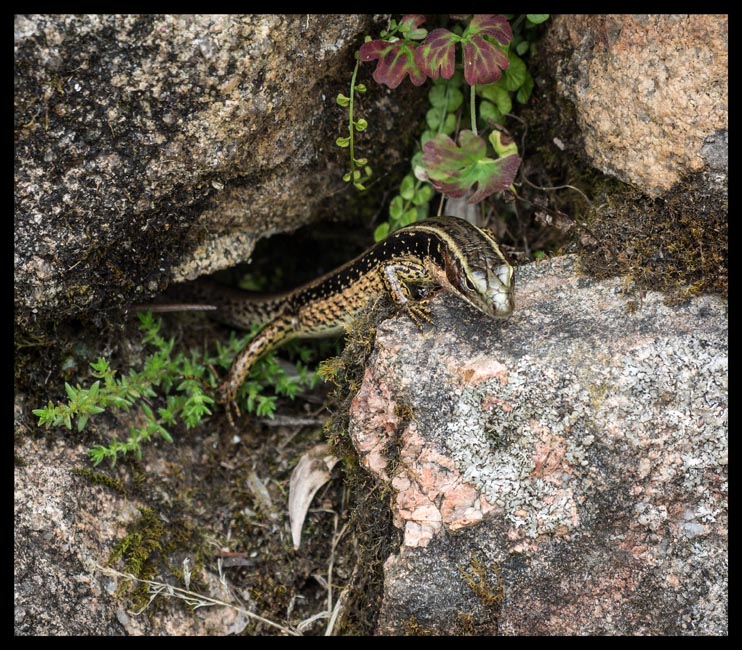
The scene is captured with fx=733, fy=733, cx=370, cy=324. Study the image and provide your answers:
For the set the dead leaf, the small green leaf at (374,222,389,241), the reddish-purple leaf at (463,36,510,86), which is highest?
the reddish-purple leaf at (463,36,510,86)

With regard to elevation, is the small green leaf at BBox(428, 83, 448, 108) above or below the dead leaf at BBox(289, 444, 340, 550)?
above

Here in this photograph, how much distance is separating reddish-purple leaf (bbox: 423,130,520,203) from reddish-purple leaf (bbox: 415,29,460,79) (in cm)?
29

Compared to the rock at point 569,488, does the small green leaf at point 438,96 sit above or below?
above

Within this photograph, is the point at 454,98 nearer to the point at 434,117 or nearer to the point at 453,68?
the point at 434,117

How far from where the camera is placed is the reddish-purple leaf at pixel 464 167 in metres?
3.33

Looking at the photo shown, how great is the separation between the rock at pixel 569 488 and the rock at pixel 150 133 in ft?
4.52

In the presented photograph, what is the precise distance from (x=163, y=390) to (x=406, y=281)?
1486mm

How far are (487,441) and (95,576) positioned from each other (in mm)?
1826

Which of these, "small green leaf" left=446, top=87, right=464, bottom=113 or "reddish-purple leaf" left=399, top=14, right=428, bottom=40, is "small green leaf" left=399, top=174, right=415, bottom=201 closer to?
"small green leaf" left=446, top=87, right=464, bottom=113

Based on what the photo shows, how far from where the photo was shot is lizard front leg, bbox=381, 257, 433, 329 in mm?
3373

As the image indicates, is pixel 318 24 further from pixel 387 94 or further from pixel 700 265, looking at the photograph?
pixel 700 265

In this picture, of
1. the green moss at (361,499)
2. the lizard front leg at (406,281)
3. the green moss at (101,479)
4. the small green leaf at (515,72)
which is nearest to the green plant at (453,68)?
the small green leaf at (515,72)

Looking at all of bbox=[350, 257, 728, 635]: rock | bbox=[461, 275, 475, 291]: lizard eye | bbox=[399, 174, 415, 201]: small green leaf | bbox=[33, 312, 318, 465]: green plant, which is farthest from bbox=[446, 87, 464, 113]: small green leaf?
bbox=[33, 312, 318, 465]: green plant

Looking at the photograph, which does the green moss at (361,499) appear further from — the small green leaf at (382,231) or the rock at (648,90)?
the rock at (648,90)
